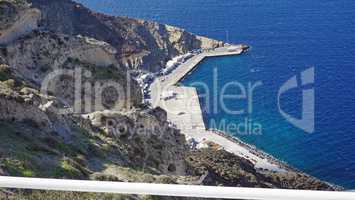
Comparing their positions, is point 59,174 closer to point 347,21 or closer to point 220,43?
point 220,43

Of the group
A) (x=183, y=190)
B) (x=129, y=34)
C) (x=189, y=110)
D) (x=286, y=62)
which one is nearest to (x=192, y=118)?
(x=189, y=110)

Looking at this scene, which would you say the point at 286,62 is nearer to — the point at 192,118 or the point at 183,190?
the point at 192,118

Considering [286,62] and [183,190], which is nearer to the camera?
[183,190]

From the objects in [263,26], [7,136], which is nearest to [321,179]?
[7,136]

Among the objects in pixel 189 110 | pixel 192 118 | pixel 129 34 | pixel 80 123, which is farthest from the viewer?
pixel 129 34

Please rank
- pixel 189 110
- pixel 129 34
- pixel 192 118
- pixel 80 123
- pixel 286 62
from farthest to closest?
pixel 129 34, pixel 286 62, pixel 189 110, pixel 192 118, pixel 80 123

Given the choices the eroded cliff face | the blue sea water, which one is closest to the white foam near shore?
the blue sea water

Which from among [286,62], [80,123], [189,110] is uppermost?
[286,62]
